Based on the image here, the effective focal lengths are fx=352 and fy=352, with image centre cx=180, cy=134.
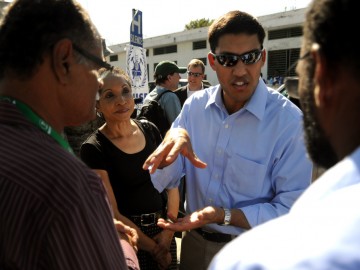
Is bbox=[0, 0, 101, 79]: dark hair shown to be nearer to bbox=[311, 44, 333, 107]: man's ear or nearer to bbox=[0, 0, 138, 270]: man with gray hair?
bbox=[0, 0, 138, 270]: man with gray hair

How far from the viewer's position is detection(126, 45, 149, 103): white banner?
17.2ft

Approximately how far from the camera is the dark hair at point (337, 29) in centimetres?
70

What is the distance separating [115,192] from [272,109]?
4.20ft

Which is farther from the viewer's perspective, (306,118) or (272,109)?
(272,109)

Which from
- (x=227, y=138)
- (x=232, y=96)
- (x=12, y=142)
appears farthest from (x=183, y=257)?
(x=12, y=142)

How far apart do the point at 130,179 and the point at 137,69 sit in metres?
3.12

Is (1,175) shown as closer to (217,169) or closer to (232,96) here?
(217,169)

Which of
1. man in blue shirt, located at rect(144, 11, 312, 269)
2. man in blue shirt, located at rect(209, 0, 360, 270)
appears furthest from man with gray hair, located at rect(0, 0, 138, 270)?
man in blue shirt, located at rect(144, 11, 312, 269)

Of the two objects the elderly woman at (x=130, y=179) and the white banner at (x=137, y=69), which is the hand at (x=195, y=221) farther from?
the white banner at (x=137, y=69)

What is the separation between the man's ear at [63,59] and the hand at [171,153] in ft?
2.09

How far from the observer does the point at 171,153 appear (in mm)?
1753

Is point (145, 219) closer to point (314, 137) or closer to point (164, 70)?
point (314, 137)

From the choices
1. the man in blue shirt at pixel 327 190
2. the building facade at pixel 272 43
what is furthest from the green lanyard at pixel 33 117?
the building facade at pixel 272 43

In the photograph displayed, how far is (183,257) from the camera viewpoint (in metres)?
2.39
